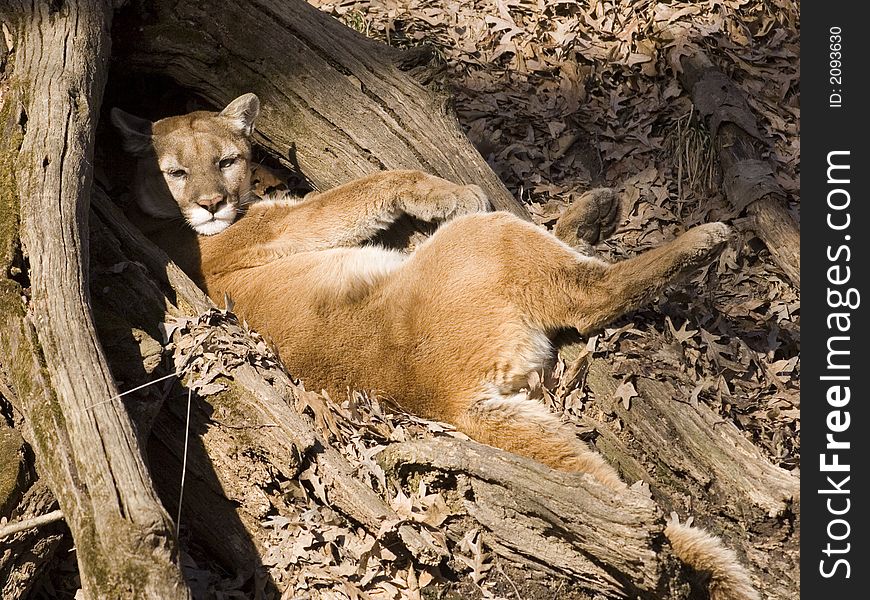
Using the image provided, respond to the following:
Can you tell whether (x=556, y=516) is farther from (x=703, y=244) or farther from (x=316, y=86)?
(x=316, y=86)

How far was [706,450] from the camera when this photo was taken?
4.67 meters

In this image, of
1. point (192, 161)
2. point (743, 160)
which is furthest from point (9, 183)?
point (743, 160)

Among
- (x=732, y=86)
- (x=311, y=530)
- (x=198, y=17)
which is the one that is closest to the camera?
(x=311, y=530)

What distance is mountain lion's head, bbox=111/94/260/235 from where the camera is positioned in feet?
19.4

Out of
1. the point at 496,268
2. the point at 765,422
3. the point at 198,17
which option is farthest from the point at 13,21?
the point at 765,422

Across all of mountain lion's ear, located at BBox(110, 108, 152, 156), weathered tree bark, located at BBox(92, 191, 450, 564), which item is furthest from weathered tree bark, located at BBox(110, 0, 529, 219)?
weathered tree bark, located at BBox(92, 191, 450, 564)

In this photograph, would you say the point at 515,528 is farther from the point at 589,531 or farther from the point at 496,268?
the point at 496,268

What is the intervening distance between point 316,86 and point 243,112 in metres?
0.54

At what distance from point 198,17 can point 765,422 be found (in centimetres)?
465

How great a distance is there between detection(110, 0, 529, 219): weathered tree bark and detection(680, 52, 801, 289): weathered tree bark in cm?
189

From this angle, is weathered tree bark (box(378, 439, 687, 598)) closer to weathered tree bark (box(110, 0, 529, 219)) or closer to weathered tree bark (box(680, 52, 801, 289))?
weathered tree bark (box(110, 0, 529, 219))

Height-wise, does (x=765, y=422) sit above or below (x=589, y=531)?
above

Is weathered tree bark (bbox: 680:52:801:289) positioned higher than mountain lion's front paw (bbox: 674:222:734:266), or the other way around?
weathered tree bark (bbox: 680:52:801:289)

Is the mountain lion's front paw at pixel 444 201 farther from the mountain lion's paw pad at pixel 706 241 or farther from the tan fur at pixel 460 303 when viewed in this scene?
the mountain lion's paw pad at pixel 706 241
